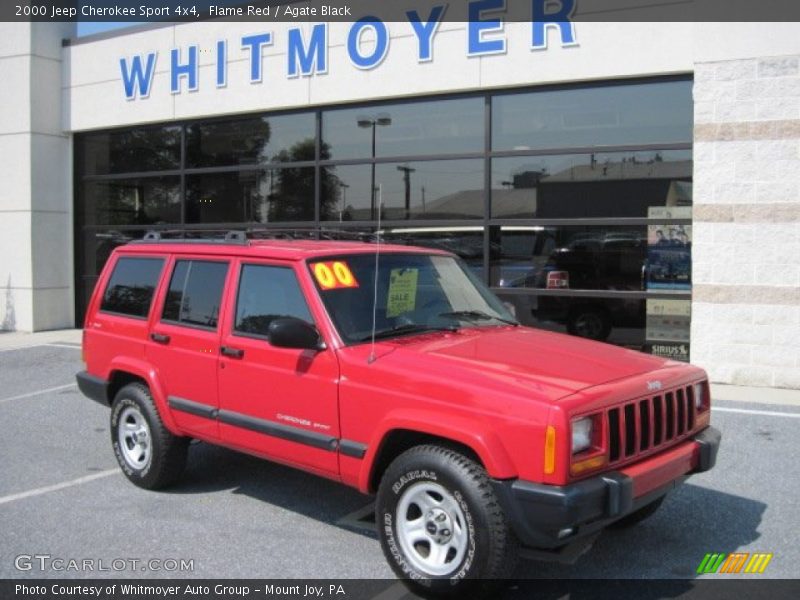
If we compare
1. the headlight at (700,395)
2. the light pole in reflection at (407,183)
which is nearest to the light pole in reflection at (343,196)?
the light pole in reflection at (407,183)

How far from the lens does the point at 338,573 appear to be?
4.12 metres

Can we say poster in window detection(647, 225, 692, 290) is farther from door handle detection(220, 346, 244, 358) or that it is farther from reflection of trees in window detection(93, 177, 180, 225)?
reflection of trees in window detection(93, 177, 180, 225)

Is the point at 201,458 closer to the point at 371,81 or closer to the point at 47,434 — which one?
the point at 47,434

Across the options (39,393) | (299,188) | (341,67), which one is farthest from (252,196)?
(39,393)

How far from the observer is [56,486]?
5.65m

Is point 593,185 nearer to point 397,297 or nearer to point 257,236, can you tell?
point 257,236

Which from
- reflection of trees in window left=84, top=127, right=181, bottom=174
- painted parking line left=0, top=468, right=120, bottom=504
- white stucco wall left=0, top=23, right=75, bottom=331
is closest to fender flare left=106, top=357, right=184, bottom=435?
painted parking line left=0, top=468, right=120, bottom=504

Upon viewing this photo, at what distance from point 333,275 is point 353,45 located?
8.10 m

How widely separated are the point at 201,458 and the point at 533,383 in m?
3.71

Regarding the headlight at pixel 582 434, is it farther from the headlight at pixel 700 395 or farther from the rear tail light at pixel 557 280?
the rear tail light at pixel 557 280

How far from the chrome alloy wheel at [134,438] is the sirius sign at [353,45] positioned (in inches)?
291

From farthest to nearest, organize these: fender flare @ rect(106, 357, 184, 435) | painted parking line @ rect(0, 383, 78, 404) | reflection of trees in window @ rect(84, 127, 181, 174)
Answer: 1. reflection of trees in window @ rect(84, 127, 181, 174)
2. painted parking line @ rect(0, 383, 78, 404)
3. fender flare @ rect(106, 357, 184, 435)

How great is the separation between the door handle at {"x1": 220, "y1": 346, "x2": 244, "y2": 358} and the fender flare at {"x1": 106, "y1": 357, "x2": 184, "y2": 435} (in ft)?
2.56

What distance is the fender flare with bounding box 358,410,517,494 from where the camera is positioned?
348 centimetres
